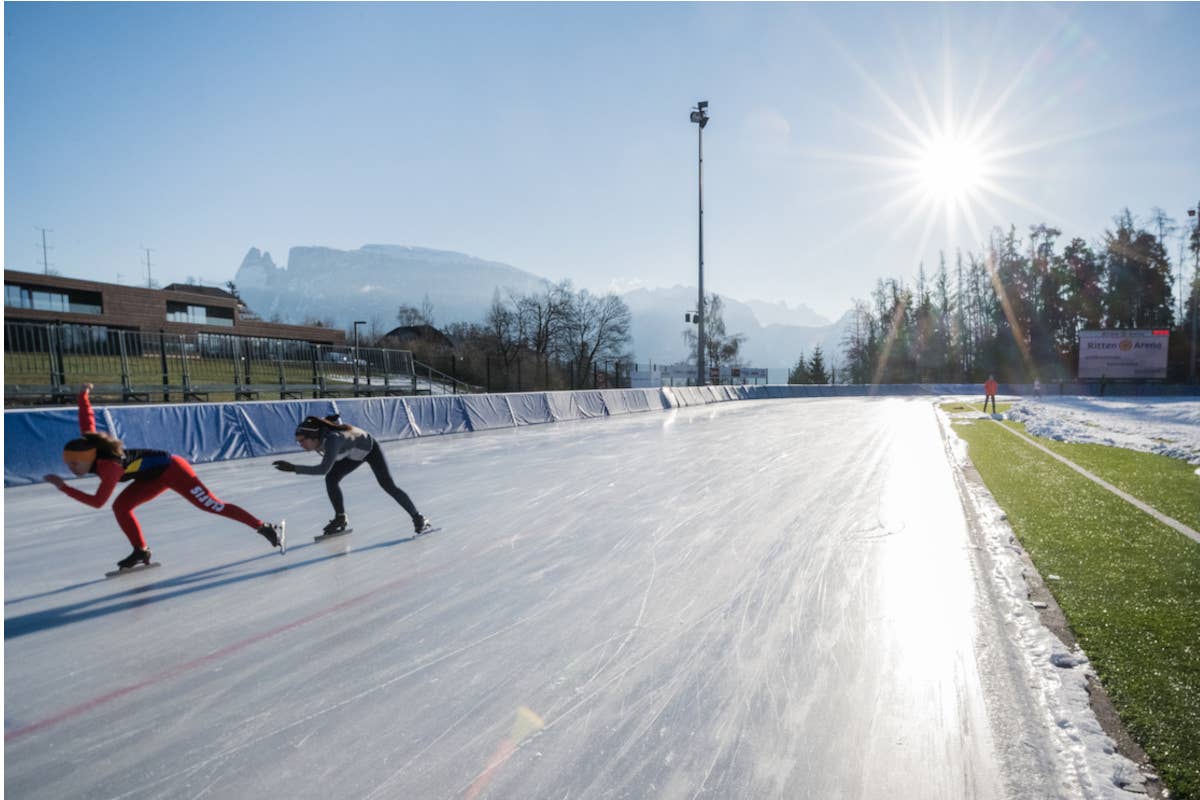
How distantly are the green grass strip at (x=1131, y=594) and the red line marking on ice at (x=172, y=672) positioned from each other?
4823 mm

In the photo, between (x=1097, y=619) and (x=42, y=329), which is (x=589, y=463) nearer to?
(x=1097, y=619)

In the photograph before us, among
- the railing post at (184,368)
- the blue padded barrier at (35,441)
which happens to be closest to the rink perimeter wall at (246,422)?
the blue padded barrier at (35,441)

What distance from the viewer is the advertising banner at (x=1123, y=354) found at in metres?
41.7

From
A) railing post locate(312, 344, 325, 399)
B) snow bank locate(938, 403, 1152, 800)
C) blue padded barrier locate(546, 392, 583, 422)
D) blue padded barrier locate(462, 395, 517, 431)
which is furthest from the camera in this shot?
blue padded barrier locate(546, 392, 583, 422)

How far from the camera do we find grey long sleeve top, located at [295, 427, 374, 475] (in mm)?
5737

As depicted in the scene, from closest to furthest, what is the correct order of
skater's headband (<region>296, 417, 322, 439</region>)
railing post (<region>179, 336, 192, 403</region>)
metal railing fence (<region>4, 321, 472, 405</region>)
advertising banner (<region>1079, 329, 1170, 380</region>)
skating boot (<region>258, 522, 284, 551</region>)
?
1. skater's headband (<region>296, 417, 322, 439</region>)
2. skating boot (<region>258, 522, 284, 551</region>)
3. metal railing fence (<region>4, 321, 472, 405</region>)
4. railing post (<region>179, 336, 192, 403</region>)
5. advertising banner (<region>1079, 329, 1170, 380</region>)

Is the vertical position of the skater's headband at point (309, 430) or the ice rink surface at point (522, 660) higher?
the skater's headband at point (309, 430)

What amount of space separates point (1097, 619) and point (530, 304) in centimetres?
5129

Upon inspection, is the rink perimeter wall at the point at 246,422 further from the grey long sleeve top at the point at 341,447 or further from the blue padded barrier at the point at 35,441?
the grey long sleeve top at the point at 341,447

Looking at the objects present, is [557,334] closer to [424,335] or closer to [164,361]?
[424,335]

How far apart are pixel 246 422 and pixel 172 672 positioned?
423 inches

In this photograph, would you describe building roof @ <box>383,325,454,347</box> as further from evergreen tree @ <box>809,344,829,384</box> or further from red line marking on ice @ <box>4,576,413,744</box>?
red line marking on ice @ <box>4,576,413,744</box>

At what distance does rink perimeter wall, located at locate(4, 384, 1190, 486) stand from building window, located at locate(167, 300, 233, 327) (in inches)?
1717

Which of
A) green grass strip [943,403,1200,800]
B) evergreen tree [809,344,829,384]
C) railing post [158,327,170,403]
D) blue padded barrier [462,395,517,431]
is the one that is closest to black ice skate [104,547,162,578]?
green grass strip [943,403,1200,800]
